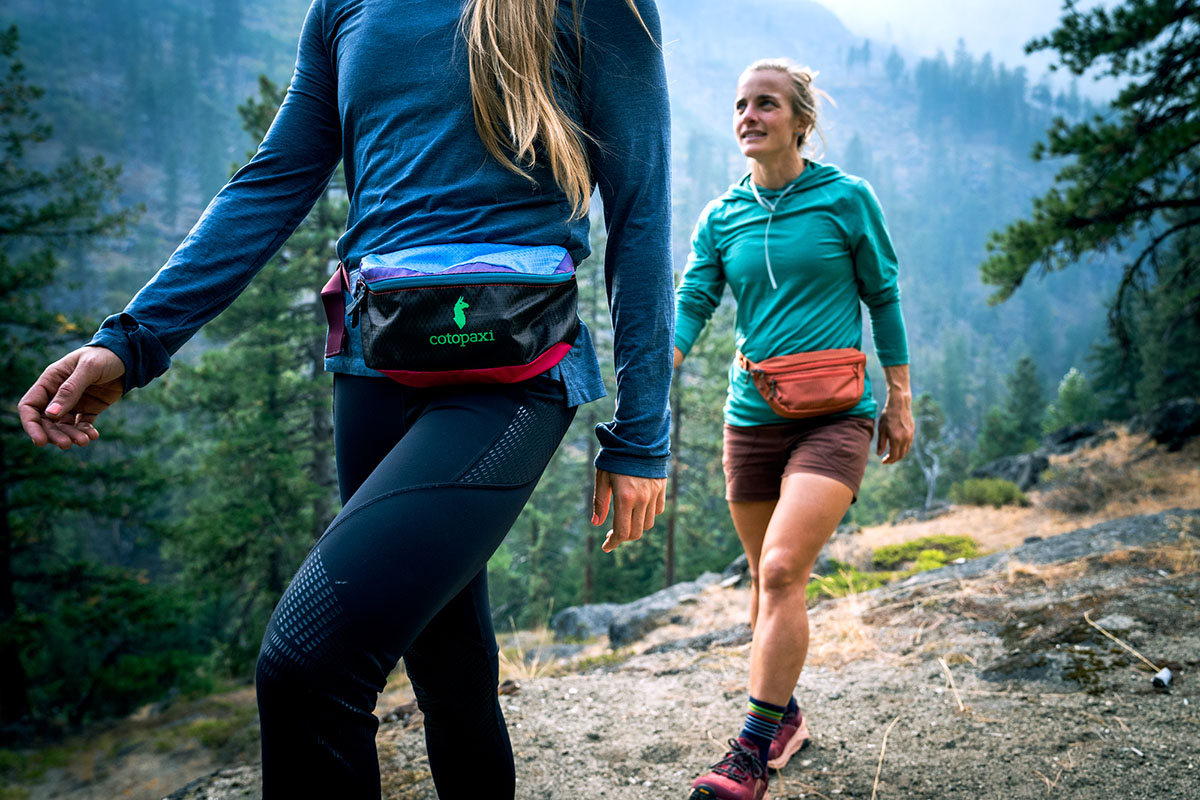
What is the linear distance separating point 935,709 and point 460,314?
2.91 m

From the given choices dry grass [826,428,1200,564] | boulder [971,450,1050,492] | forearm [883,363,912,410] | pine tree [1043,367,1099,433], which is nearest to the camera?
forearm [883,363,912,410]

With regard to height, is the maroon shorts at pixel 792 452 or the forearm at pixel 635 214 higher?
the forearm at pixel 635 214

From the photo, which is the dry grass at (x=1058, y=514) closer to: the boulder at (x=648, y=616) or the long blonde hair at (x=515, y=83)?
the boulder at (x=648, y=616)

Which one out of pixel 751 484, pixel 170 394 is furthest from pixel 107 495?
pixel 751 484

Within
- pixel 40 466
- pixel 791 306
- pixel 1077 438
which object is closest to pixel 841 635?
pixel 791 306

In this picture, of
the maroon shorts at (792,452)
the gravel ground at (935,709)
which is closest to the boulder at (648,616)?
the gravel ground at (935,709)

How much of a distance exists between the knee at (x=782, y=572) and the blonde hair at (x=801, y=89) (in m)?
1.68

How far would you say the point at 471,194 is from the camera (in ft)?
4.01

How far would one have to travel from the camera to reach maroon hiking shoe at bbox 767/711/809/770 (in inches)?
101

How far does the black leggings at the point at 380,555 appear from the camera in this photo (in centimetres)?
96

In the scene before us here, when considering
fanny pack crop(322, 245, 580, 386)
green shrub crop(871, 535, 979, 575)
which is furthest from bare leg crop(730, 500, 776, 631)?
green shrub crop(871, 535, 979, 575)

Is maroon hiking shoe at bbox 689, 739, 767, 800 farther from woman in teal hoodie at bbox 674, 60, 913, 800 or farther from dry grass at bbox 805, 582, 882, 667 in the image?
dry grass at bbox 805, 582, 882, 667

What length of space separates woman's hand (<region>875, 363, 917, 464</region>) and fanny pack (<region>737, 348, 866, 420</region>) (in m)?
0.29

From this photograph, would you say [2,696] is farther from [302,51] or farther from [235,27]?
[235,27]
